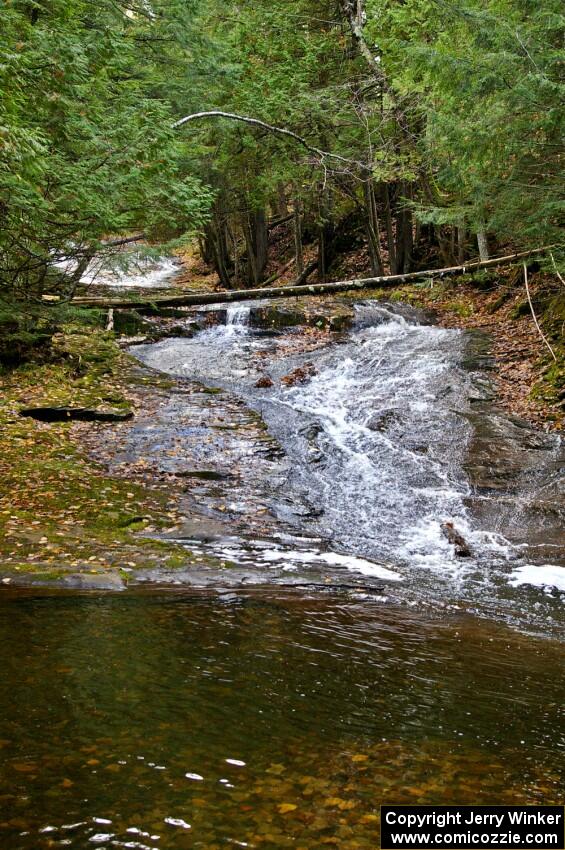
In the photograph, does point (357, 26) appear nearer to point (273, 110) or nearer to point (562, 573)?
point (273, 110)

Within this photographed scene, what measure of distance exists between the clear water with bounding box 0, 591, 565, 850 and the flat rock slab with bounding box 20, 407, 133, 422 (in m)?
6.94

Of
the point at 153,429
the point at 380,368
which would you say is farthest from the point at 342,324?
the point at 153,429

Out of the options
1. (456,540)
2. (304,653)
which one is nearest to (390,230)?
(456,540)

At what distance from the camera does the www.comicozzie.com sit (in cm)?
246

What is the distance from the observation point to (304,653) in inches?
163

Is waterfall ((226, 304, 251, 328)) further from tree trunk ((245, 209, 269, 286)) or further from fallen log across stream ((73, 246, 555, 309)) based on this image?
tree trunk ((245, 209, 269, 286))

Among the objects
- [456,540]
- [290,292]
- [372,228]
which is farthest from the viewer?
[372,228]

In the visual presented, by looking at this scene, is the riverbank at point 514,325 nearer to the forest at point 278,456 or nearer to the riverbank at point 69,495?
the forest at point 278,456

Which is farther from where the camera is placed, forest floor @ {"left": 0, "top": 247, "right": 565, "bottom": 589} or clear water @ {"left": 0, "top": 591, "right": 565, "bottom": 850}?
forest floor @ {"left": 0, "top": 247, "right": 565, "bottom": 589}

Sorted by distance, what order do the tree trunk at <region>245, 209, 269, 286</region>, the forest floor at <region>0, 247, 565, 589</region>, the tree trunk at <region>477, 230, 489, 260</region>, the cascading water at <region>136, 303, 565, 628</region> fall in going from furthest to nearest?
1. the tree trunk at <region>245, 209, 269, 286</region>
2. the tree trunk at <region>477, 230, 489, 260</region>
3. the cascading water at <region>136, 303, 565, 628</region>
4. the forest floor at <region>0, 247, 565, 589</region>

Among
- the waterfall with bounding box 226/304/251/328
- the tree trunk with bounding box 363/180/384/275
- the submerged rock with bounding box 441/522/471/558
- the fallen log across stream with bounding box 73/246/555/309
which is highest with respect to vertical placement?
the tree trunk with bounding box 363/180/384/275

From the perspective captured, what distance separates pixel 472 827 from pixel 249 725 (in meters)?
1.14

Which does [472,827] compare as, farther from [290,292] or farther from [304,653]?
[290,292]

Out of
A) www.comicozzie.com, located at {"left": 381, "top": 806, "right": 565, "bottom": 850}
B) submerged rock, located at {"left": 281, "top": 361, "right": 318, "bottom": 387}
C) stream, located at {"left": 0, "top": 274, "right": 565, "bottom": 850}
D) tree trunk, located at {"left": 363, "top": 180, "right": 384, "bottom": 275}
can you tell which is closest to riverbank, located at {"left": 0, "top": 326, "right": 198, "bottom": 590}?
stream, located at {"left": 0, "top": 274, "right": 565, "bottom": 850}
